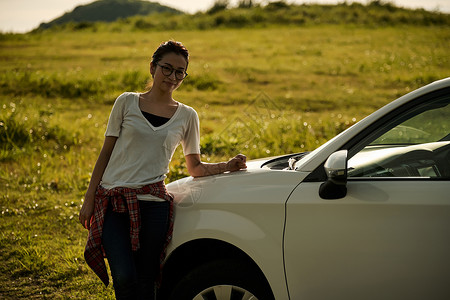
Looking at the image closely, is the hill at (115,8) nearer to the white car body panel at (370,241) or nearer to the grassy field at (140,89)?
the grassy field at (140,89)

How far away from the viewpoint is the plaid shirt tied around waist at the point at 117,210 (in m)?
3.07

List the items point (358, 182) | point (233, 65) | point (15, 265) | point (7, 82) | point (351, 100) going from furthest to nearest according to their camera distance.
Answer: point (233, 65), point (7, 82), point (351, 100), point (15, 265), point (358, 182)

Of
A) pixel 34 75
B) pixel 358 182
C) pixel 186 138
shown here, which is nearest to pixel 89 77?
pixel 34 75

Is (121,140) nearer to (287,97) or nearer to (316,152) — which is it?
(316,152)

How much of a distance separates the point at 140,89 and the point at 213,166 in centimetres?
1169

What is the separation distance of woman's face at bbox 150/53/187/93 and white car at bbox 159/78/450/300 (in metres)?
0.69

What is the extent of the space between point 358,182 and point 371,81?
13.6m

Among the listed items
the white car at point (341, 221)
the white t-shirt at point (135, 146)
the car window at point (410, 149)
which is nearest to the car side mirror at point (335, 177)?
the white car at point (341, 221)

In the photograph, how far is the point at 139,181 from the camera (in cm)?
317

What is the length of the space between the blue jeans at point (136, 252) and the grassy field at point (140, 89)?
5.01ft

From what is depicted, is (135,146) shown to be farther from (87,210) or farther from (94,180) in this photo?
(87,210)

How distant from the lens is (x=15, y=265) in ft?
16.8

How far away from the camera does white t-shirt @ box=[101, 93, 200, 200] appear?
10.5ft

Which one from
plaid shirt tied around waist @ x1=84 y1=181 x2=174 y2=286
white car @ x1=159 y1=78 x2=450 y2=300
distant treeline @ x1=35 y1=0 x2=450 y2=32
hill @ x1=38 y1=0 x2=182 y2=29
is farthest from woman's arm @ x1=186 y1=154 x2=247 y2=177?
hill @ x1=38 y1=0 x2=182 y2=29
